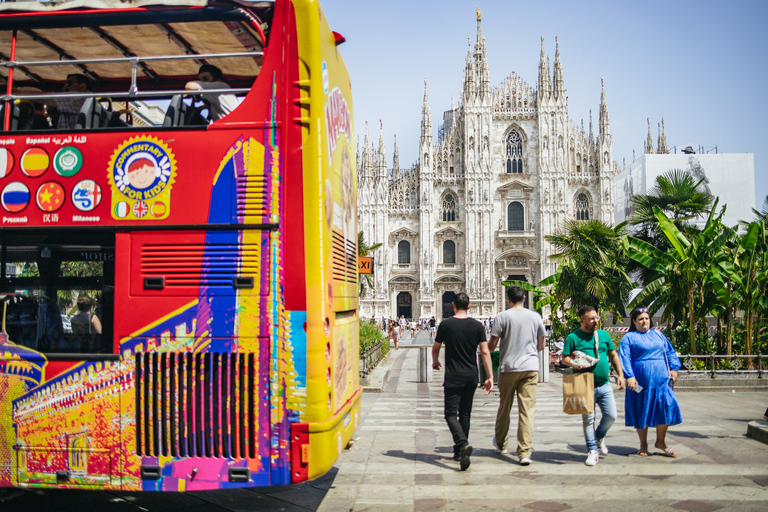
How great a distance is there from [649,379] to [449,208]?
44434mm

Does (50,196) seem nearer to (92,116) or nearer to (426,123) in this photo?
(92,116)

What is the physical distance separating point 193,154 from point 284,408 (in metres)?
1.84

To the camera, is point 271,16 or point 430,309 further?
point 430,309

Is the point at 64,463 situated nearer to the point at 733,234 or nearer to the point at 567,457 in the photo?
the point at 567,457

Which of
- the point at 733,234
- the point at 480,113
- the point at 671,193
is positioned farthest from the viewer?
the point at 480,113

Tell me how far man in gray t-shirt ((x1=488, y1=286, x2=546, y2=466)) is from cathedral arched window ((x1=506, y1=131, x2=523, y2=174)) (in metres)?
45.4

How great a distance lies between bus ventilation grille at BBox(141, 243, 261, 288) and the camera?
4305mm

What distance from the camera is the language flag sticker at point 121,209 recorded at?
14.5ft

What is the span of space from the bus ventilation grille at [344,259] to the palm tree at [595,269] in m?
12.3

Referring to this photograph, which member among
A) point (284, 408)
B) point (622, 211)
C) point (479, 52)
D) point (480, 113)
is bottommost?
point (284, 408)

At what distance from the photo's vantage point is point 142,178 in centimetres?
443

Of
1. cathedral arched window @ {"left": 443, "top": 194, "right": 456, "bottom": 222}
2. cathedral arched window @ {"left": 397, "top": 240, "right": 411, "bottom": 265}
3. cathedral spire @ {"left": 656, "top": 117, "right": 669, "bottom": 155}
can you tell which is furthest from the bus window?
cathedral spire @ {"left": 656, "top": 117, "right": 669, "bottom": 155}

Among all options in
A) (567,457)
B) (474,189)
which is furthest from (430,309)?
(567,457)

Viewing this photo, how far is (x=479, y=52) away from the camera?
50188mm
